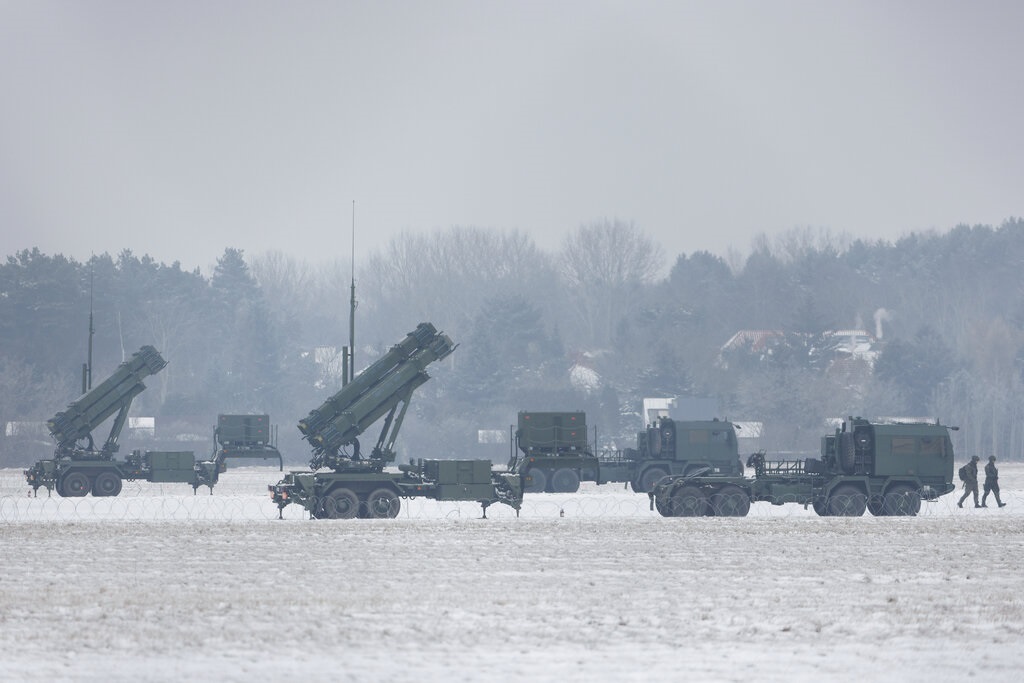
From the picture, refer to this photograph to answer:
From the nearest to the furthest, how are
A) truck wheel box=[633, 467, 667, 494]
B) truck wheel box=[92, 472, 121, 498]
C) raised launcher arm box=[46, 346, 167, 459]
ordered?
truck wheel box=[633, 467, 667, 494] → truck wheel box=[92, 472, 121, 498] → raised launcher arm box=[46, 346, 167, 459]

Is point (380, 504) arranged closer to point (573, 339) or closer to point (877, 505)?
point (877, 505)

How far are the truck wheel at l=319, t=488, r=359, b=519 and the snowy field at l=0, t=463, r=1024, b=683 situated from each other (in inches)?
28.6

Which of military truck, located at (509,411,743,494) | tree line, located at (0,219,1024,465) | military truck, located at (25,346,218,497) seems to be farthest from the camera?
tree line, located at (0,219,1024,465)

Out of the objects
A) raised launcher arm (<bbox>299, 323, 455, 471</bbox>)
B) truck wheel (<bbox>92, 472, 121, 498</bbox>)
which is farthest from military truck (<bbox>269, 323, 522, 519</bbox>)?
truck wheel (<bbox>92, 472, 121, 498</bbox>)

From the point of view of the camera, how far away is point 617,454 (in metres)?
53.5

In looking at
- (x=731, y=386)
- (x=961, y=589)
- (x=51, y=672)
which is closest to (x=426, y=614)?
(x=51, y=672)

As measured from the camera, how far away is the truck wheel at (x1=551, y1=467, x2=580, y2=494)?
50.2m

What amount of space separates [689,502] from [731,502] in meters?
1.01

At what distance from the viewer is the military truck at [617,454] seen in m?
49.6

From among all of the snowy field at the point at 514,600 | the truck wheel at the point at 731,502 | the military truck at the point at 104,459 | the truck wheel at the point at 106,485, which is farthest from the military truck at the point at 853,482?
the truck wheel at the point at 106,485

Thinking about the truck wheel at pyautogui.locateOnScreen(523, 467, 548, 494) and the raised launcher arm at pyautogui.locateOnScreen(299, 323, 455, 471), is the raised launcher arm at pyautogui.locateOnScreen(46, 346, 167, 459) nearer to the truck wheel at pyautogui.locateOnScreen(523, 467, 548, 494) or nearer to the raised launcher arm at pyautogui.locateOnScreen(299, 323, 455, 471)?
the truck wheel at pyautogui.locateOnScreen(523, 467, 548, 494)

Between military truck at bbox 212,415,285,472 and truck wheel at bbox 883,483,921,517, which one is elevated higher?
military truck at bbox 212,415,285,472

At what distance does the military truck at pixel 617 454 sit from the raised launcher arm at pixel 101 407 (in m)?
12.9

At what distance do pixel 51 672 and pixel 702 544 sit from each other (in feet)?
55.3
